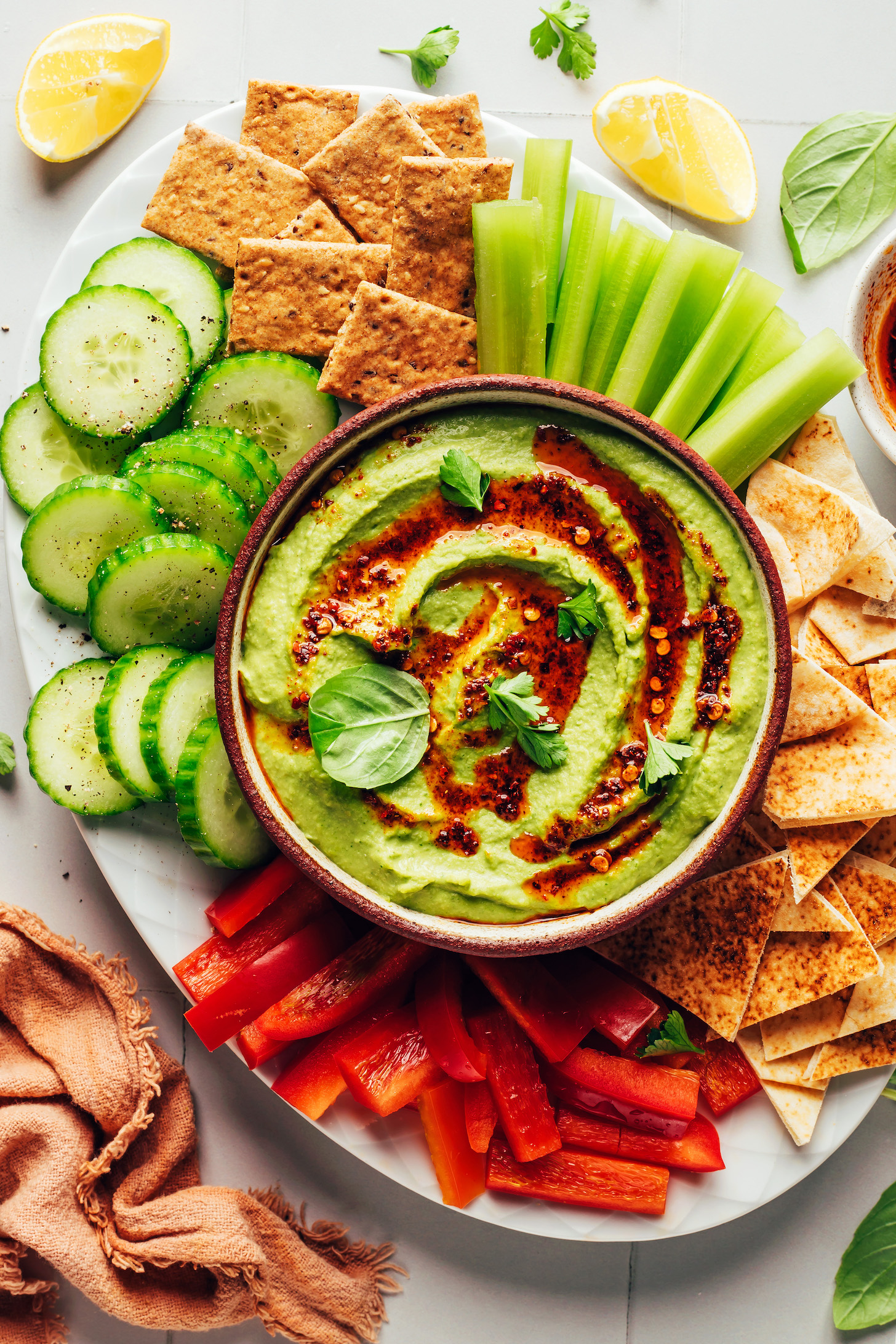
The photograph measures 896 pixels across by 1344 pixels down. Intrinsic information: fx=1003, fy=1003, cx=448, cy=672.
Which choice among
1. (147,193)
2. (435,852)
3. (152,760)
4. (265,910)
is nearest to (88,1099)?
(265,910)

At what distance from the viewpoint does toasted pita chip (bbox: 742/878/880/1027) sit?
Answer: 3.13 m

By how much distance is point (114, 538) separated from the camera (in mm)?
3049

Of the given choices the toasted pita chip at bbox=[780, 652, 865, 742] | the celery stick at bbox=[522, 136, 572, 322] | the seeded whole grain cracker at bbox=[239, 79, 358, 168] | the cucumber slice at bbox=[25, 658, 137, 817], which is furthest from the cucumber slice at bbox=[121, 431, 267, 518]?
the toasted pita chip at bbox=[780, 652, 865, 742]

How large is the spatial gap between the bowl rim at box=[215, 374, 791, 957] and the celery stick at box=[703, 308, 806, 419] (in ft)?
2.18

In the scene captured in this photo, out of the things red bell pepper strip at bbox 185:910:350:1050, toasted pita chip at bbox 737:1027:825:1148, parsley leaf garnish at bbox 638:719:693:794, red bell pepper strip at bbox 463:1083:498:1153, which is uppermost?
parsley leaf garnish at bbox 638:719:693:794

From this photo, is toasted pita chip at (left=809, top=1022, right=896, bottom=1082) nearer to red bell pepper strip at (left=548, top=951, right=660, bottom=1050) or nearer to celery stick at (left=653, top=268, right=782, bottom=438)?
red bell pepper strip at (left=548, top=951, right=660, bottom=1050)

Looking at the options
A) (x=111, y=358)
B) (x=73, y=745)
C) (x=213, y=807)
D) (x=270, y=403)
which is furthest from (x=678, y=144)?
(x=73, y=745)

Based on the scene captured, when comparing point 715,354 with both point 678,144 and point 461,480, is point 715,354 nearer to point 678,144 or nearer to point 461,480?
point 678,144

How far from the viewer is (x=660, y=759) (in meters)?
2.60

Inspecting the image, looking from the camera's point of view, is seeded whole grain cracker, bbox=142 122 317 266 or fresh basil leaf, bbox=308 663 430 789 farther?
seeded whole grain cracker, bbox=142 122 317 266

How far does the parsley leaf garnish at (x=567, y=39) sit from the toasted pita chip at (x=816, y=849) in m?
2.69

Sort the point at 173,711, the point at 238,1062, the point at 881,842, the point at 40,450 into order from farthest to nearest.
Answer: the point at 238,1062 → the point at 881,842 → the point at 40,450 → the point at 173,711

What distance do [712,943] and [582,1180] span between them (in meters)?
0.86

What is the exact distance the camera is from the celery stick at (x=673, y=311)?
10.1 ft
